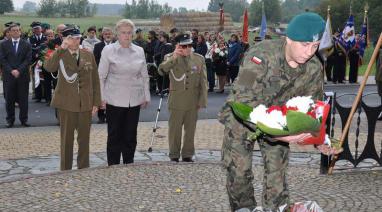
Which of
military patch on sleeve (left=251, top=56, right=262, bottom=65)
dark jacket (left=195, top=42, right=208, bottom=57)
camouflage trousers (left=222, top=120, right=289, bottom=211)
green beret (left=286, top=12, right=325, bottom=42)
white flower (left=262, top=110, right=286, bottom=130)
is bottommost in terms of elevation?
camouflage trousers (left=222, top=120, right=289, bottom=211)

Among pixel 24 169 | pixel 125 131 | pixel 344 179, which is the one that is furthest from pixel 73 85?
pixel 344 179

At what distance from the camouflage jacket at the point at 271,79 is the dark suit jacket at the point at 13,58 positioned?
364 inches

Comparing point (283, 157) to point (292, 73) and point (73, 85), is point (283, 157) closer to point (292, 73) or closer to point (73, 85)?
point (292, 73)

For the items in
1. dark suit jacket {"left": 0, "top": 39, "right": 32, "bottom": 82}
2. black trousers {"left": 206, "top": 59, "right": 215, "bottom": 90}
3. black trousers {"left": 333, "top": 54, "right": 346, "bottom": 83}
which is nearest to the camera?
dark suit jacket {"left": 0, "top": 39, "right": 32, "bottom": 82}

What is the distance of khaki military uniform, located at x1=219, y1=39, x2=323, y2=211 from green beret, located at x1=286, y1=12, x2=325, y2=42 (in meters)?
0.22

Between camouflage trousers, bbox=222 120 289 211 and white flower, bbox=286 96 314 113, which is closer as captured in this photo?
white flower, bbox=286 96 314 113

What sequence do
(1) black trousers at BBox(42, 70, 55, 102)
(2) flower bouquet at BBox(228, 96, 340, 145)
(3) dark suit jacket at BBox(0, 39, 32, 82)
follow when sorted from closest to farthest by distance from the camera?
(2) flower bouquet at BBox(228, 96, 340, 145)
(3) dark suit jacket at BBox(0, 39, 32, 82)
(1) black trousers at BBox(42, 70, 55, 102)

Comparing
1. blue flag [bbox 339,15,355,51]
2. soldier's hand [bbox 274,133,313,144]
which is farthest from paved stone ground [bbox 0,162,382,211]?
blue flag [bbox 339,15,355,51]

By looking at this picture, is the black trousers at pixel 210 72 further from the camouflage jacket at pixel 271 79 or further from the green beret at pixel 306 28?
the green beret at pixel 306 28

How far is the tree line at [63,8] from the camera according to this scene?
230 feet

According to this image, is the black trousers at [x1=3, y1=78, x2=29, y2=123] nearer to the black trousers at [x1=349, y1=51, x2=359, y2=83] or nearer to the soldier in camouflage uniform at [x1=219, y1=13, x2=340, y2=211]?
the soldier in camouflage uniform at [x1=219, y1=13, x2=340, y2=211]

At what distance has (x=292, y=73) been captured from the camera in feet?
15.9

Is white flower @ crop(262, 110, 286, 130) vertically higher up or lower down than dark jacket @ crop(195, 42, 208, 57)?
higher up

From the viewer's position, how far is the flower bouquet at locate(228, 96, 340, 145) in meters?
4.35
